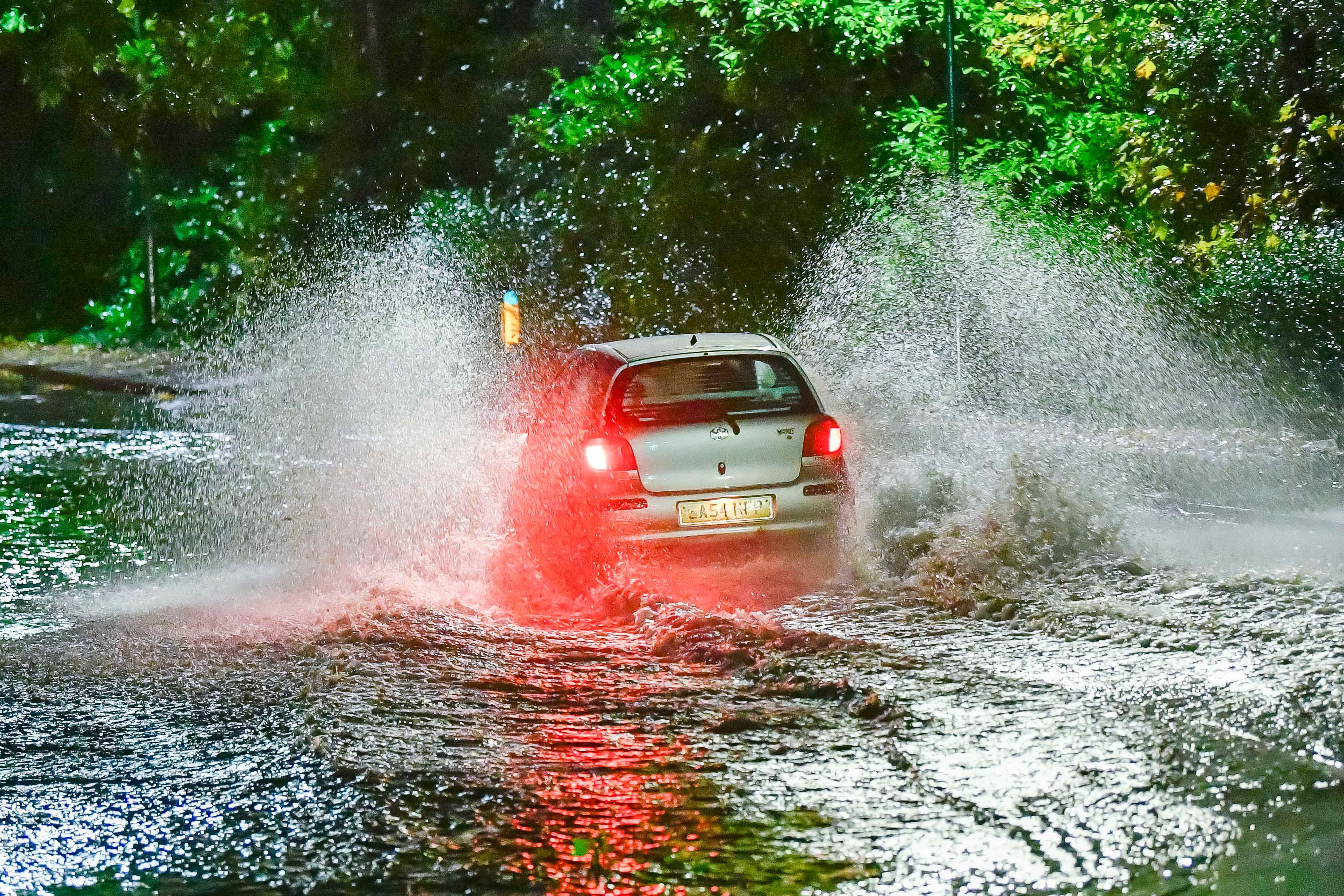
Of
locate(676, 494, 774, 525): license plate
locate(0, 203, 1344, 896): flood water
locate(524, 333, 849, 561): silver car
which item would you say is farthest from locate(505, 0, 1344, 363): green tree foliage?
locate(676, 494, 774, 525): license plate

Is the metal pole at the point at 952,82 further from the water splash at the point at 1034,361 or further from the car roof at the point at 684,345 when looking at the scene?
the car roof at the point at 684,345

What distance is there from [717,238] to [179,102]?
1842 cm

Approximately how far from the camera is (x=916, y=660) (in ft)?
24.1

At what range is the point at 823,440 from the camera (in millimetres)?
9656

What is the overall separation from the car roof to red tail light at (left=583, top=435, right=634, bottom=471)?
1.84ft

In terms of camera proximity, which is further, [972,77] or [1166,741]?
[972,77]

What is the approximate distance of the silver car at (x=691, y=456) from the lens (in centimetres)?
933

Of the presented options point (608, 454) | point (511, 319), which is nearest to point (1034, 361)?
point (511, 319)

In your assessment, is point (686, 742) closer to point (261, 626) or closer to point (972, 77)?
point (261, 626)

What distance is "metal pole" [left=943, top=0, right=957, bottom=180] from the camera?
21.2 metres

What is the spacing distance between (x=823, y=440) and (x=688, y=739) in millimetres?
3725

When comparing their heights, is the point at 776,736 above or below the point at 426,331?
below

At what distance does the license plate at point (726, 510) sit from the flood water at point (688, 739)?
385 millimetres

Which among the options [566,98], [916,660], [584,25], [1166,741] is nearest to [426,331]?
[566,98]
